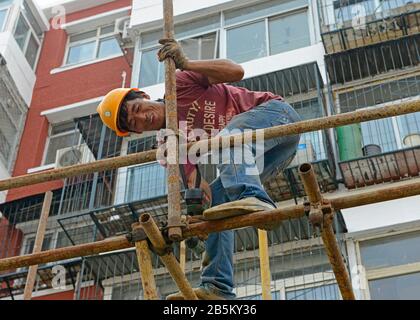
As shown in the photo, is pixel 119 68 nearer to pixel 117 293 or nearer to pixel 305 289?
pixel 117 293

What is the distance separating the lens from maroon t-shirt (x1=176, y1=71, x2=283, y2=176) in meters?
6.24

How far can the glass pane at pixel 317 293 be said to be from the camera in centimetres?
1114

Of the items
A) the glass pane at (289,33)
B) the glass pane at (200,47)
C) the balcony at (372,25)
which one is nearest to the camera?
the balcony at (372,25)

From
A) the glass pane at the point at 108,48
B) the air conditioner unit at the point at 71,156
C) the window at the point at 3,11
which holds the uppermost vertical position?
the window at the point at 3,11

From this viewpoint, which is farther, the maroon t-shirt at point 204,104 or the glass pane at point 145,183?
the glass pane at point 145,183

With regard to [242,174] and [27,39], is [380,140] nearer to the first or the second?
[242,174]

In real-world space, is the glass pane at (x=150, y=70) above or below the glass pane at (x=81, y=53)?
below

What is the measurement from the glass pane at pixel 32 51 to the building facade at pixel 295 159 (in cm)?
59

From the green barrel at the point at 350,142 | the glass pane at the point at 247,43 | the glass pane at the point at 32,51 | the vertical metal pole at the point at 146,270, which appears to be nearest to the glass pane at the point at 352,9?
the glass pane at the point at 247,43

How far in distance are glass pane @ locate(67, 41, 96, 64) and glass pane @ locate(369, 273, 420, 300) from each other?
10557 mm

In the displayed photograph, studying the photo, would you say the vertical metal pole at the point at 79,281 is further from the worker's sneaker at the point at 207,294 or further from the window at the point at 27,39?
the window at the point at 27,39

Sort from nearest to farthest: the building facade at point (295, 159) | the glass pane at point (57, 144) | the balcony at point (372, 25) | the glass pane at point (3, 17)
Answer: the building facade at point (295, 159), the balcony at point (372, 25), the glass pane at point (57, 144), the glass pane at point (3, 17)
